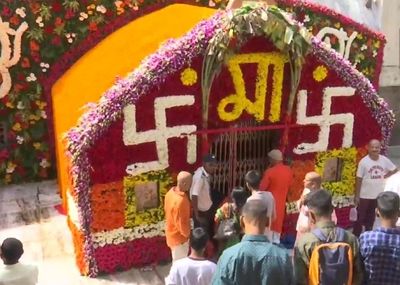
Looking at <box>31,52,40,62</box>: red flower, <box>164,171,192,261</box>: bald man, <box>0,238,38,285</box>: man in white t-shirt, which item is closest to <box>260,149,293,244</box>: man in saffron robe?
<box>164,171,192,261</box>: bald man

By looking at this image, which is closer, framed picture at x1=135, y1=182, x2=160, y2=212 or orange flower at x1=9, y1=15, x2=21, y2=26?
framed picture at x1=135, y1=182, x2=160, y2=212

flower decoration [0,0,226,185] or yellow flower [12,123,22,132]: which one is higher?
flower decoration [0,0,226,185]

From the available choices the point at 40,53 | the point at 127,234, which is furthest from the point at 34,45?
the point at 127,234

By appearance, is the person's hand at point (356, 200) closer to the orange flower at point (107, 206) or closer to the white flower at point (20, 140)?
the orange flower at point (107, 206)

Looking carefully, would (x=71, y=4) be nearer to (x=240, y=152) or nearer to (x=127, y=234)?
(x=240, y=152)

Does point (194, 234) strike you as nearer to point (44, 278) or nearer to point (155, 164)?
point (155, 164)

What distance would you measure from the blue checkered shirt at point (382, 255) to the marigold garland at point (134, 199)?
347cm

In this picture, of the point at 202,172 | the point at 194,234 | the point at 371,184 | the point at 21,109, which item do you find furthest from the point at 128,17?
the point at 194,234

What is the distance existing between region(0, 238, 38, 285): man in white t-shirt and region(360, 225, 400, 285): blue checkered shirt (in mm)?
2951

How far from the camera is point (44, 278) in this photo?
8.10 metres

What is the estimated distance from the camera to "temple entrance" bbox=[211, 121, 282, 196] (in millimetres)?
8719

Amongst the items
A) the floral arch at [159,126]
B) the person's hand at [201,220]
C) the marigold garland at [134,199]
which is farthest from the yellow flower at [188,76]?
the person's hand at [201,220]

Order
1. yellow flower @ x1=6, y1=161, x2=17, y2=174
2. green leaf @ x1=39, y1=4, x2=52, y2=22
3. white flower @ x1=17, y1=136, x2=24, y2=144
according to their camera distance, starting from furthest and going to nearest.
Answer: yellow flower @ x1=6, y1=161, x2=17, y2=174, white flower @ x1=17, y1=136, x2=24, y2=144, green leaf @ x1=39, y1=4, x2=52, y2=22

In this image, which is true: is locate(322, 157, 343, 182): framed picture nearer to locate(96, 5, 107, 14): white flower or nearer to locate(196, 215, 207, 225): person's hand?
locate(196, 215, 207, 225): person's hand
